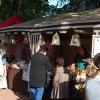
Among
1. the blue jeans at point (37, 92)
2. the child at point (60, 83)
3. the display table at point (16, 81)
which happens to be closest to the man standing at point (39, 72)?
the blue jeans at point (37, 92)

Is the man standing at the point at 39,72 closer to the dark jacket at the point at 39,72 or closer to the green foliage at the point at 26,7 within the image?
the dark jacket at the point at 39,72

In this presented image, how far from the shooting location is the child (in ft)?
36.6

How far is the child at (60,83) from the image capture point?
1116 centimetres

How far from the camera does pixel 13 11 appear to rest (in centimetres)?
2822

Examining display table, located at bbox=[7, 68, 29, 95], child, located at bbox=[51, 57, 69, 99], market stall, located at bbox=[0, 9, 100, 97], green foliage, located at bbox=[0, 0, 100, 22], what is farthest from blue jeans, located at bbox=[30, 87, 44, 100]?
green foliage, located at bbox=[0, 0, 100, 22]

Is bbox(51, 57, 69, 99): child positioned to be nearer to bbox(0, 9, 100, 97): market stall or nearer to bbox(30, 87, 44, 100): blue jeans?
bbox(0, 9, 100, 97): market stall

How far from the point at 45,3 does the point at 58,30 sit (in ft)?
59.3

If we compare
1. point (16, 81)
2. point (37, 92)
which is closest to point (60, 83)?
point (37, 92)

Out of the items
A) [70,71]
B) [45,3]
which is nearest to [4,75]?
[70,71]

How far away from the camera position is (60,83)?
1125 centimetres

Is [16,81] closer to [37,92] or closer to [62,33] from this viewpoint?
[62,33]

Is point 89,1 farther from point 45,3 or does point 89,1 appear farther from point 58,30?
point 58,30

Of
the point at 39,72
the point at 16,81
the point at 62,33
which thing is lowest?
the point at 16,81

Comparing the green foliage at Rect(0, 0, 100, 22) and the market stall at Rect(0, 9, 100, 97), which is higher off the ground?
the market stall at Rect(0, 9, 100, 97)
